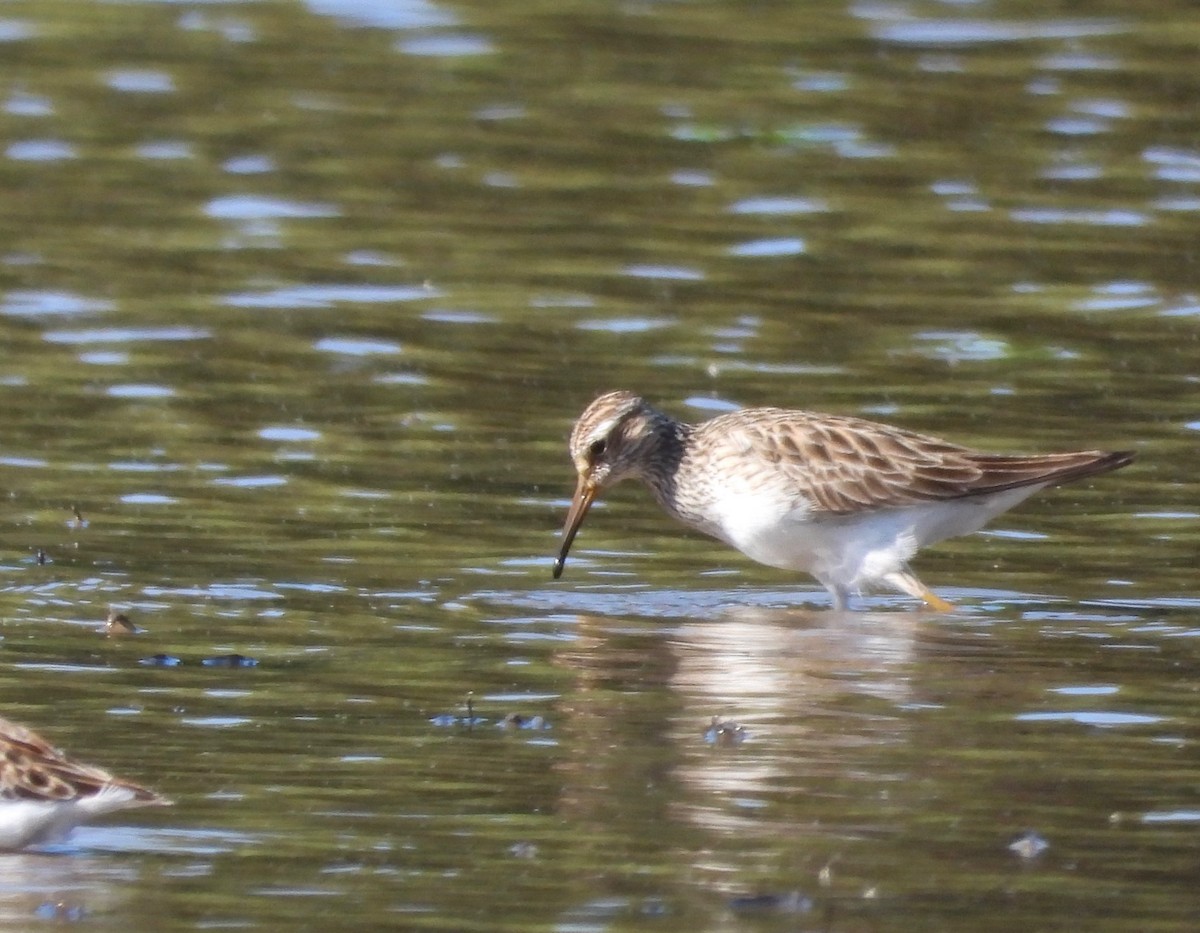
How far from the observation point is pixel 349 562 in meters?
14.7

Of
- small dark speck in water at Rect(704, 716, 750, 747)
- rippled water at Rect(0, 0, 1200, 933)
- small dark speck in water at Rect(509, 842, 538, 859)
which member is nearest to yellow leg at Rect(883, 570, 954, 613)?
rippled water at Rect(0, 0, 1200, 933)

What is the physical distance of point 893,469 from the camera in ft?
48.2

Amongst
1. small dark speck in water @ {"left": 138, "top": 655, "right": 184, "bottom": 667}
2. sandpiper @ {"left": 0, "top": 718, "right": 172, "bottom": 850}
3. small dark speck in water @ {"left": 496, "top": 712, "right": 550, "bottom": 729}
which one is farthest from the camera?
small dark speck in water @ {"left": 138, "top": 655, "right": 184, "bottom": 667}

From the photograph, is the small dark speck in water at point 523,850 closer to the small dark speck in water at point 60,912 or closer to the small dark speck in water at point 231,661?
the small dark speck in water at point 60,912

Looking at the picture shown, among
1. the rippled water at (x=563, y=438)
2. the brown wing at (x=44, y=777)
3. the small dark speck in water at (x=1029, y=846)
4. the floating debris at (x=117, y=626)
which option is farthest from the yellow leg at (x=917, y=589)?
the brown wing at (x=44, y=777)

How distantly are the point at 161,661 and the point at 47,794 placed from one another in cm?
306

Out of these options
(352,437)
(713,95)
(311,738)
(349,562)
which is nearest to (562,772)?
(311,738)

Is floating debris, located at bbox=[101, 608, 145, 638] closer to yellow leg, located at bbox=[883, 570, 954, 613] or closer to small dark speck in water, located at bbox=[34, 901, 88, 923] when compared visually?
yellow leg, located at bbox=[883, 570, 954, 613]

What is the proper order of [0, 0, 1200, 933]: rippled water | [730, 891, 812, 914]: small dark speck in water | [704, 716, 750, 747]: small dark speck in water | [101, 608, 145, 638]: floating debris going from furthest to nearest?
[101, 608, 145, 638]: floating debris < [704, 716, 750, 747]: small dark speck in water < [0, 0, 1200, 933]: rippled water < [730, 891, 812, 914]: small dark speck in water

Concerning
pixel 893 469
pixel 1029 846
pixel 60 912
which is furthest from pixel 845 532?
pixel 60 912

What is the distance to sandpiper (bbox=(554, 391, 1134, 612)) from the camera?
14578 mm

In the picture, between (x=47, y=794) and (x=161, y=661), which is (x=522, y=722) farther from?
(x=47, y=794)

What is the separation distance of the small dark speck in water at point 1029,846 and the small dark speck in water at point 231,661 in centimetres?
393

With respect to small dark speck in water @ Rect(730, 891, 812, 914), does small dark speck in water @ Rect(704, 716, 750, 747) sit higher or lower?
lower
